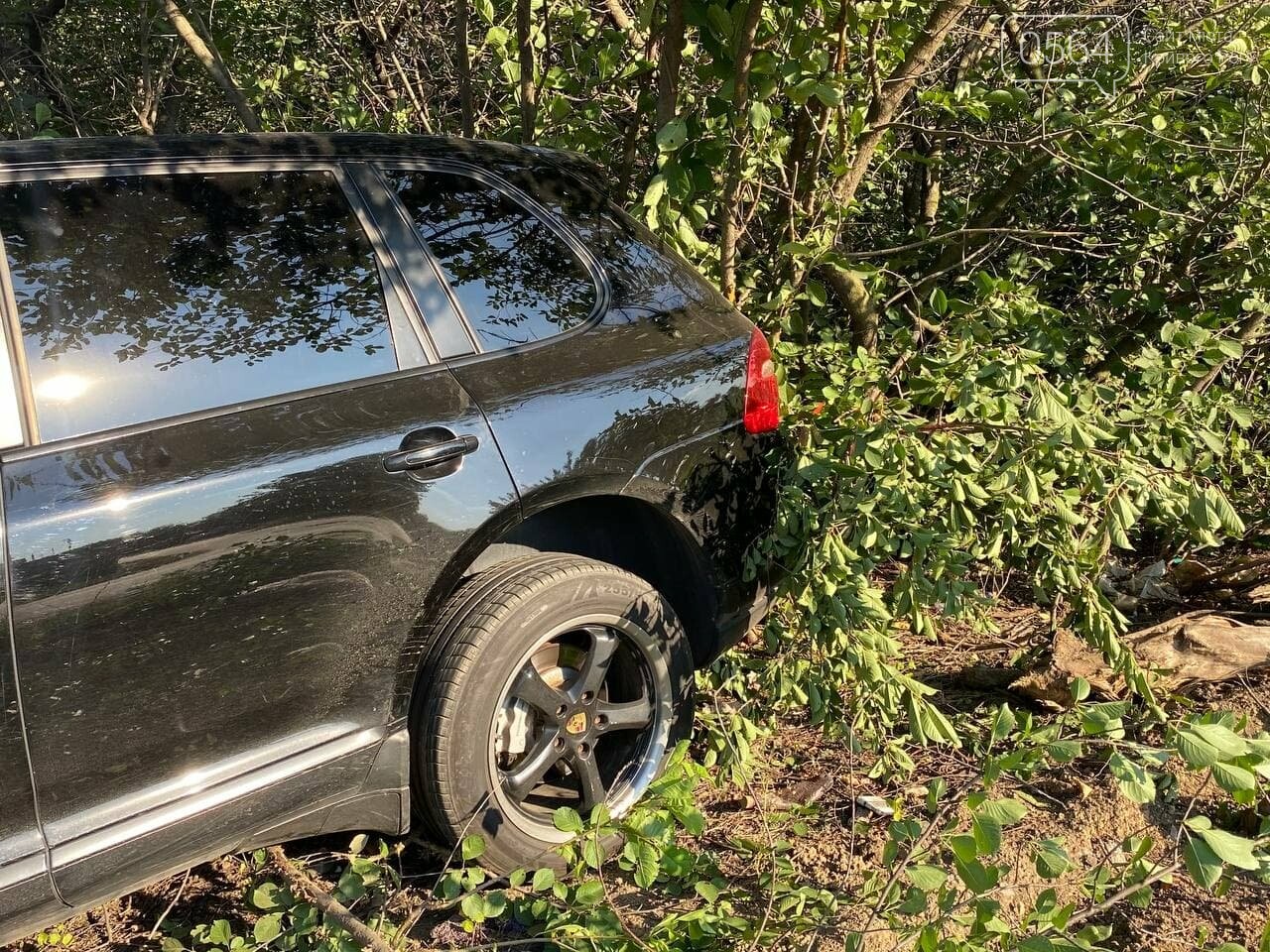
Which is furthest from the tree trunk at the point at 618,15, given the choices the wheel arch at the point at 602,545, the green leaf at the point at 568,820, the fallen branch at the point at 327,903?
the fallen branch at the point at 327,903

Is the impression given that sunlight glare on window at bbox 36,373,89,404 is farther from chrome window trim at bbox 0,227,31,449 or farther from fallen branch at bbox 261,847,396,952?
fallen branch at bbox 261,847,396,952

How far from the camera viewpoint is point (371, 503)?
2174mm

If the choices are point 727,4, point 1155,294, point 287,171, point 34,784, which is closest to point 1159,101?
point 1155,294

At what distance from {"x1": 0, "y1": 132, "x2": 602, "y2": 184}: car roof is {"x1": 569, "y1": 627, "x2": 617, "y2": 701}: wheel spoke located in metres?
1.29

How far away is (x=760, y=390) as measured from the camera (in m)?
2.97

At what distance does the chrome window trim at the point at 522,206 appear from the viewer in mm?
2486

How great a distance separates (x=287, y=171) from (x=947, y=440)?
1.96 meters

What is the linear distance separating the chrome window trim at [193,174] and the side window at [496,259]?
0.13 metres

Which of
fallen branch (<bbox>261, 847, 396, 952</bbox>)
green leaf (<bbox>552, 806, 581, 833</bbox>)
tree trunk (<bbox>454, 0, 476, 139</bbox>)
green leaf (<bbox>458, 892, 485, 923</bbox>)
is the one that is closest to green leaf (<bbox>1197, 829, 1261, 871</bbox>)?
green leaf (<bbox>552, 806, 581, 833</bbox>)

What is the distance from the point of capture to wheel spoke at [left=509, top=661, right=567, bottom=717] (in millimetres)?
2512

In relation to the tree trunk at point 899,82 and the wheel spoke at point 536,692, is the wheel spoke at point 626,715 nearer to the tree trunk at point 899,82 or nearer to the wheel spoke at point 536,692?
the wheel spoke at point 536,692

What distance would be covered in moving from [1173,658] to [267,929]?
2864 millimetres

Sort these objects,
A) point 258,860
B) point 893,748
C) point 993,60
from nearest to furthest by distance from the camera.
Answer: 1. point 258,860
2. point 893,748
3. point 993,60

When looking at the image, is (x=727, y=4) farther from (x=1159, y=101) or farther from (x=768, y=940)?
(x=768, y=940)
